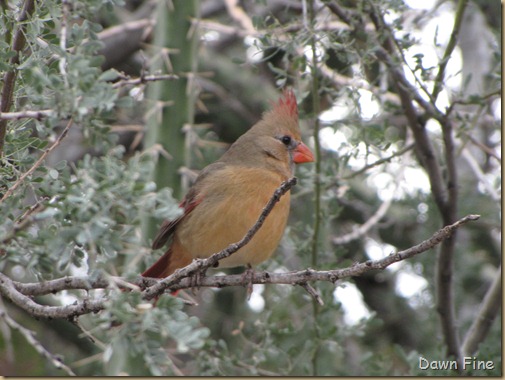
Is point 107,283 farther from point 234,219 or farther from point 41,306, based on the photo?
point 234,219

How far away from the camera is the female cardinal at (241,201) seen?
2484mm

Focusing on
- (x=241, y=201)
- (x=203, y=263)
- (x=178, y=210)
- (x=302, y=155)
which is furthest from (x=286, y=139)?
(x=178, y=210)

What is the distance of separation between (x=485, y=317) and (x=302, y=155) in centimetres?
84

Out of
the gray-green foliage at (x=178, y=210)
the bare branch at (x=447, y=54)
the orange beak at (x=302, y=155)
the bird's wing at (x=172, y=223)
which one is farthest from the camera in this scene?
the orange beak at (x=302, y=155)

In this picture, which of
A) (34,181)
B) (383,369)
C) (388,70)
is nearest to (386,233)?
(383,369)

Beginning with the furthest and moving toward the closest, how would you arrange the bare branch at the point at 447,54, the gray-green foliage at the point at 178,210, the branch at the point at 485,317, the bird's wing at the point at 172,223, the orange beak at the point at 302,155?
the orange beak at the point at 302,155
the branch at the point at 485,317
the bird's wing at the point at 172,223
the bare branch at the point at 447,54
the gray-green foliage at the point at 178,210

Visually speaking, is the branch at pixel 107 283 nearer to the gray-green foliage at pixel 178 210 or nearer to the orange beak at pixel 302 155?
the gray-green foliage at pixel 178 210

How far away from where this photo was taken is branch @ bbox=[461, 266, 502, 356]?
268cm

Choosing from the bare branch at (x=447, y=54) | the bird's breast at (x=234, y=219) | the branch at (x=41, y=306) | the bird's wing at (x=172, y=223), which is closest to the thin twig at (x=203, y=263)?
the branch at (x=41, y=306)

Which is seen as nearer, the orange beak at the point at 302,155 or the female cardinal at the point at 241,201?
the female cardinal at the point at 241,201

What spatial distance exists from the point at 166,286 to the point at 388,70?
48.7 inches

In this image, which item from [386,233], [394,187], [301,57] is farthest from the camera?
[386,233]

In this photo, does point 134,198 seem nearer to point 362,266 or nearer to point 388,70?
point 362,266

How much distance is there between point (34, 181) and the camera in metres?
1.61
